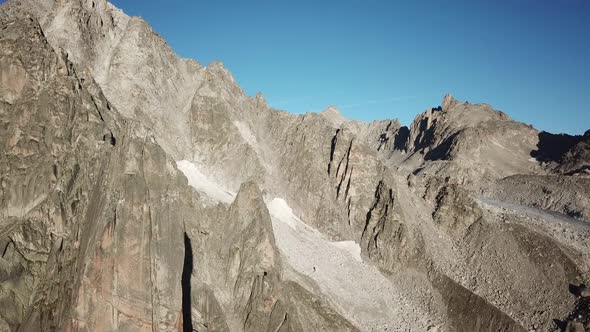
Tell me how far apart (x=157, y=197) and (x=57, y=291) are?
7.88 m

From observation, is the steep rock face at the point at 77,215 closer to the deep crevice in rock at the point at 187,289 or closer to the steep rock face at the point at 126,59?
the deep crevice in rock at the point at 187,289

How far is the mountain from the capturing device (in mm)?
23062

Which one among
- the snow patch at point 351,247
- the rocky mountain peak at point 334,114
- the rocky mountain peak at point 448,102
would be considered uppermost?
the rocky mountain peak at point 448,102

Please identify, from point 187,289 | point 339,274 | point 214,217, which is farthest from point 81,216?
point 339,274

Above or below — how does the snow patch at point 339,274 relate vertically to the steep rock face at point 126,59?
below

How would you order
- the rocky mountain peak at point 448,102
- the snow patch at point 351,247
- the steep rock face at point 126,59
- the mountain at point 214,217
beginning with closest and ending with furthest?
the mountain at point 214,217, the steep rock face at point 126,59, the snow patch at point 351,247, the rocky mountain peak at point 448,102

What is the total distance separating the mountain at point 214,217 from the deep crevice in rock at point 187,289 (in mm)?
136

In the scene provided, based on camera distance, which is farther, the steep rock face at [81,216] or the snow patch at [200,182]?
the snow patch at [200,182]

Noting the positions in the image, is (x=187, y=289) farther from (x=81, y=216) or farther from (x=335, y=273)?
(x=335, y=273)

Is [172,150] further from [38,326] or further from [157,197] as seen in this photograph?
[38,326]

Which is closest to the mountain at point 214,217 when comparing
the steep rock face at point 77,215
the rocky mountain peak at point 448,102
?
the steep rock face at point 77,215

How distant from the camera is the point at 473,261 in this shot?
2287 inches

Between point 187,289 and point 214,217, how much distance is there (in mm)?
8255

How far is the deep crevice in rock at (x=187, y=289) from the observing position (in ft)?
96.3
